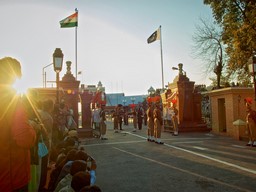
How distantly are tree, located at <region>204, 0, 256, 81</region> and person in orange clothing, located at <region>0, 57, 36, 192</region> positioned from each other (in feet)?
66.0

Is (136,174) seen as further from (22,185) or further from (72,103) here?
(72,103)

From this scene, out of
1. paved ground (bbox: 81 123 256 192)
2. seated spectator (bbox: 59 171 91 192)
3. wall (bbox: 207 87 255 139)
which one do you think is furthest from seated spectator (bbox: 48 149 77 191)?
wall (bbox: 207 87 255 139)

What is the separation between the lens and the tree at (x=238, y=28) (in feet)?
67.4

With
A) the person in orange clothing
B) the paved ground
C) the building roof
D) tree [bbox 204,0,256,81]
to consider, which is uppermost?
tree [bbox 204,0,256,81]

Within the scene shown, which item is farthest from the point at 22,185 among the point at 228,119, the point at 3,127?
the point at 228,119

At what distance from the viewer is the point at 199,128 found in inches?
837

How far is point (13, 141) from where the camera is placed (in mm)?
2822

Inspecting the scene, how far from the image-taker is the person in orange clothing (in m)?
2.76

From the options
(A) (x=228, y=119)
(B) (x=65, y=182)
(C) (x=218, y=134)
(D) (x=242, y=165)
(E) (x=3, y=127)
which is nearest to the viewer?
(E) (x=3, y=127)

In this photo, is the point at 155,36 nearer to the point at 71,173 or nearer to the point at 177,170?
the point at 177,170

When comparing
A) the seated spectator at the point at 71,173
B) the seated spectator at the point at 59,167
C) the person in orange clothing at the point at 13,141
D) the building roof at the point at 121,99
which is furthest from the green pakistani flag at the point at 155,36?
the building roof at the point at 121,99

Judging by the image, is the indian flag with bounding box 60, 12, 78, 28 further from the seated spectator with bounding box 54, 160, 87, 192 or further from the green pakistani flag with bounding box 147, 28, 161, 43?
the seated spectator with bounding box 54, 160, 87, 192

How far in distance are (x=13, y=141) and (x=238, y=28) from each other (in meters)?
22.5

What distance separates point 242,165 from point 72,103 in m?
12.8
